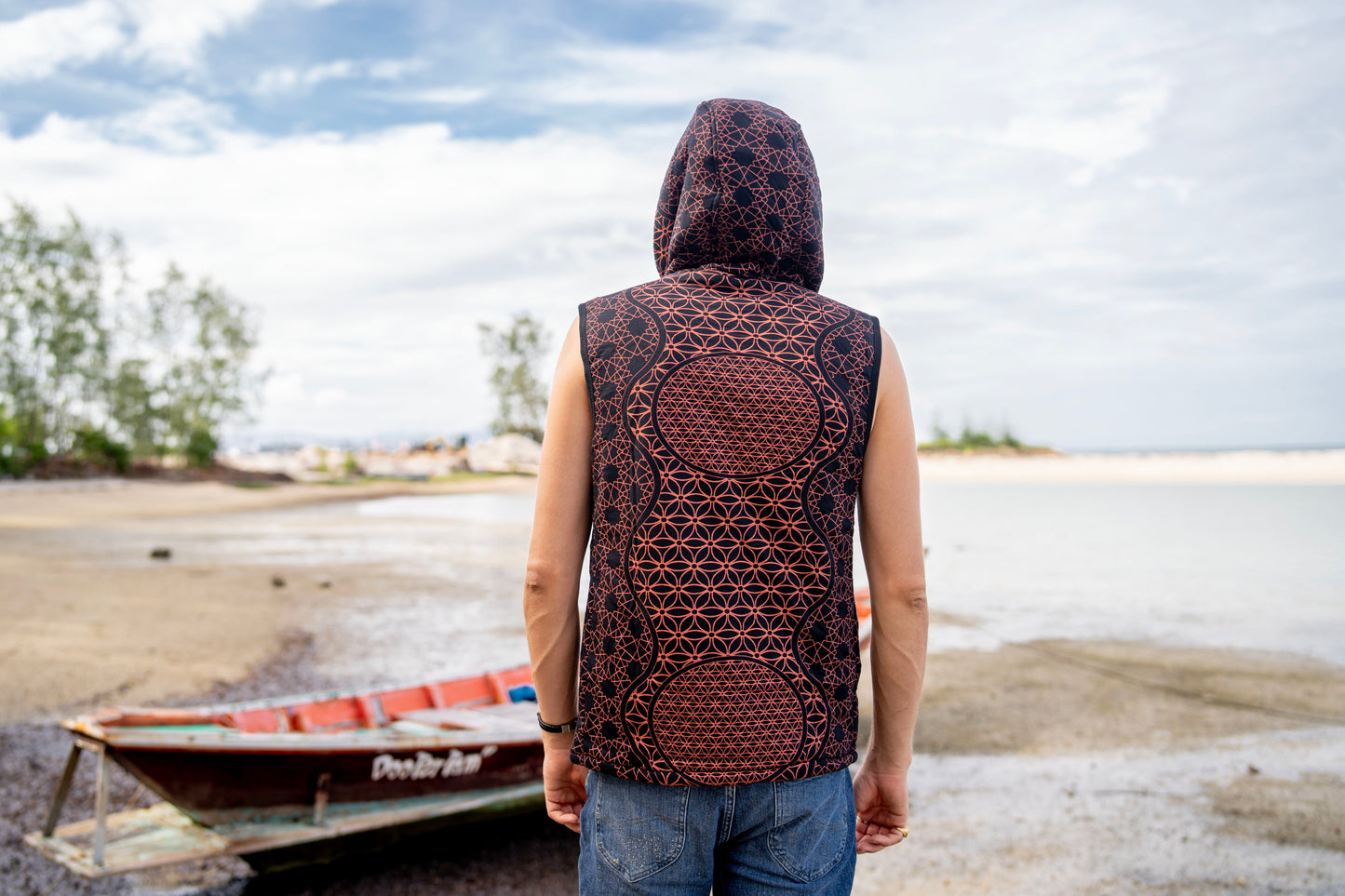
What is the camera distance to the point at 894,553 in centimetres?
167

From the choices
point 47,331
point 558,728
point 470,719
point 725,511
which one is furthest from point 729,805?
point 47,331

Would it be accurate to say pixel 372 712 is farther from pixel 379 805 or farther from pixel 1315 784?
pixel 1315 784

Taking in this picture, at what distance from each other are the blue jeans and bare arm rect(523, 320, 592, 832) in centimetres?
16

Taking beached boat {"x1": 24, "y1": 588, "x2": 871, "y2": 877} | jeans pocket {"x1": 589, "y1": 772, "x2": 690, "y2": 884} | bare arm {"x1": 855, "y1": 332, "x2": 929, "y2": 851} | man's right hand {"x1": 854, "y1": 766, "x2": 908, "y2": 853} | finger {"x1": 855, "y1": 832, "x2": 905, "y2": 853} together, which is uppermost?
bare arm {"x1": 855, "y1": 332, "x2": 929, "y2": 851}

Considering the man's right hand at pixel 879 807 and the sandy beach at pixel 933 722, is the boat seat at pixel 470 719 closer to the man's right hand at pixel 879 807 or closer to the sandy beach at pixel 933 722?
the sandy beach at pixel 933 722

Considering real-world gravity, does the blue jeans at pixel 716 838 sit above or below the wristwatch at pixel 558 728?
below

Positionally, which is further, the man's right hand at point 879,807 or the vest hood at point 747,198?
the man's right hand at point 879,807

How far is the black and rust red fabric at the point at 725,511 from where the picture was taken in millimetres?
1507

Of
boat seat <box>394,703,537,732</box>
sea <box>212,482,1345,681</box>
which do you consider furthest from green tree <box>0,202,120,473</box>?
boat seat <box>394,703,537,732</box>

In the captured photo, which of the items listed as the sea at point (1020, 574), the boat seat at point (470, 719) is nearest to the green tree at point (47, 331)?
the sea at point (1020, 574)

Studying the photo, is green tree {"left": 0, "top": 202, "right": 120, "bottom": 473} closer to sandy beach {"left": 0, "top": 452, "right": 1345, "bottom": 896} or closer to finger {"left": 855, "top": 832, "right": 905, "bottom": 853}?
sandy beach {"left": 0, "top": 452, "right": 1345, "bottom": 896}

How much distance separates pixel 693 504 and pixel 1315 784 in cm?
746

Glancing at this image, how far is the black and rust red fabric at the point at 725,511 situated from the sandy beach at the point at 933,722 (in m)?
4.38

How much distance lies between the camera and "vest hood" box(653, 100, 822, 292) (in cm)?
164
